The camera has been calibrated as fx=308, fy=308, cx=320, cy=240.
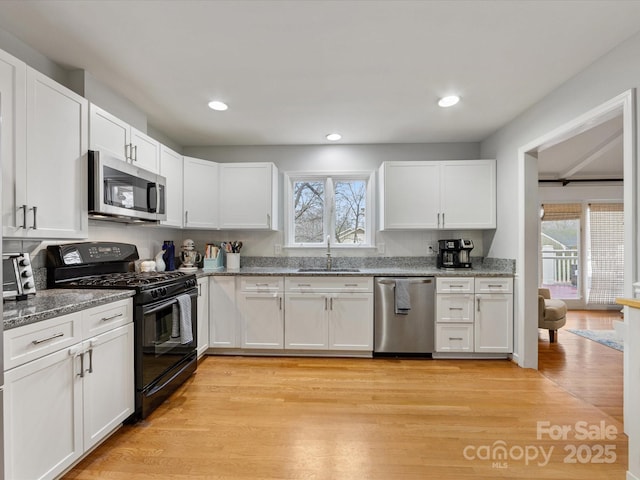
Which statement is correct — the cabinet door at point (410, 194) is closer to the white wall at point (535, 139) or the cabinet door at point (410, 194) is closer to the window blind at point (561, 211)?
the white wall at point (535, 139)

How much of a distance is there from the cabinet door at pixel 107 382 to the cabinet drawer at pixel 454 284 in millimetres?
2756

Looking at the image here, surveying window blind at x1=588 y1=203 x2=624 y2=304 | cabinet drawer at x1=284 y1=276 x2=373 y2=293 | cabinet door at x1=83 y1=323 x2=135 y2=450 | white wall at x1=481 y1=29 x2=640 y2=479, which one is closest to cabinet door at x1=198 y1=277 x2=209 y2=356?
cabinet drawer at x1=284 y1=276 x2=373 y2=293

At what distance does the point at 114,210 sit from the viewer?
2193mm

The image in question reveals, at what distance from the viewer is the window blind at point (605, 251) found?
17.9ft

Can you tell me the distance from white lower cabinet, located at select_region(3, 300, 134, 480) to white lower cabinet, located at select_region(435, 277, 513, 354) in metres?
2.79

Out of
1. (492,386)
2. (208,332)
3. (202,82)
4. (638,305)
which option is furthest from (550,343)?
(202,82)

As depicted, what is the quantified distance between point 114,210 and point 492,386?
329 centimetres

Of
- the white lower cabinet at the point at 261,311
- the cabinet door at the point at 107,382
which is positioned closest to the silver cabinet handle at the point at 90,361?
the cabinet door at the point at 107,382

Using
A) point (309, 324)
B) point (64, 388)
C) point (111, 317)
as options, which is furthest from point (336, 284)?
point (64, 388)

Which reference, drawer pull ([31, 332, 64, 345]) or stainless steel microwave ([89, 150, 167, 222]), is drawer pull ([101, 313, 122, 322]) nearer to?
drawer pull ([31, 332, 64, 345])

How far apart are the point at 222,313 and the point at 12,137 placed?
86.7 inches

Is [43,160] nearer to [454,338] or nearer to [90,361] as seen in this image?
[90,361]

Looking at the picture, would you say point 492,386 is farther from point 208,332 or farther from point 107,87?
point 107,87

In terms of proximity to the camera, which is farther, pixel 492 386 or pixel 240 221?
pixel 240 221
